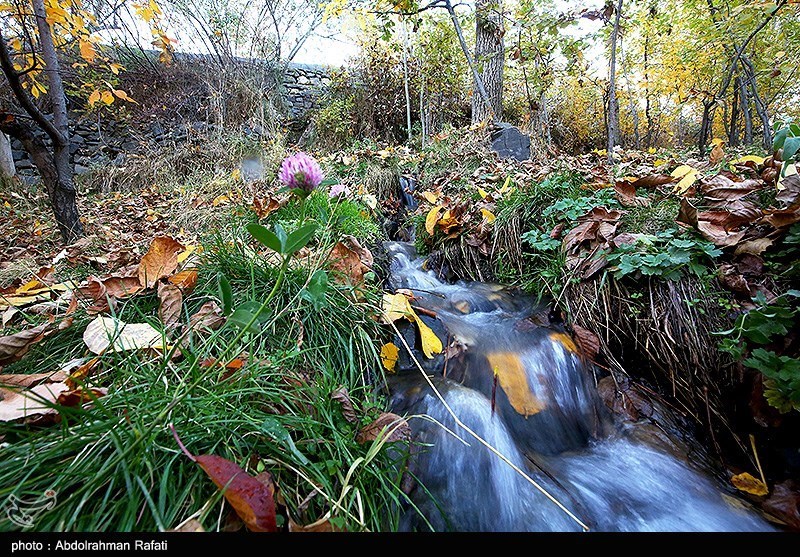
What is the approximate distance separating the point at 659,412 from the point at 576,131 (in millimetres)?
8888

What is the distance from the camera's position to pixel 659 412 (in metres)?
1.49

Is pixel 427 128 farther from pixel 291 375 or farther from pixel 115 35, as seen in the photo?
pixel 291 375

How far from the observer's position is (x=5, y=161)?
5414 millimetres

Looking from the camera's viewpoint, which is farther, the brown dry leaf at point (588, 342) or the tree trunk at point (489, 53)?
the tree trunk at point (489, 53)

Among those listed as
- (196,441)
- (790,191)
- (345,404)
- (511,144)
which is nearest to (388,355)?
(345,404)

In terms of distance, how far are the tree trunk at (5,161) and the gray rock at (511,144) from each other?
279 inches

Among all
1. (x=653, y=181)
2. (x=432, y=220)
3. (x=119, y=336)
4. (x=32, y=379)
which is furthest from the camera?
(x=432, y=220)

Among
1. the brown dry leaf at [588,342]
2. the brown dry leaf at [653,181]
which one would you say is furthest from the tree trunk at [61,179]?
the brown dry leaf at [653,181]

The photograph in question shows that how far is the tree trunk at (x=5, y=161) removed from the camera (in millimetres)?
5297

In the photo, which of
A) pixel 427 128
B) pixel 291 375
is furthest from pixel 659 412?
pixel 427 128

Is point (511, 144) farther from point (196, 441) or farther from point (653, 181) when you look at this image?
point (196, 441)

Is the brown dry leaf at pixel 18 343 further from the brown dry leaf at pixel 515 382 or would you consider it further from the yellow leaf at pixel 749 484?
the yellow leaf at pixel 749 484

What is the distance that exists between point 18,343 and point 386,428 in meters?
1.22

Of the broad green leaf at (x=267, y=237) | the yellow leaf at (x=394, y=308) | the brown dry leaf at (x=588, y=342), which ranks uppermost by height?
the broad green leaf at (x=267, y=237)
